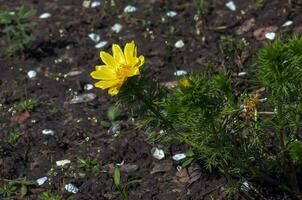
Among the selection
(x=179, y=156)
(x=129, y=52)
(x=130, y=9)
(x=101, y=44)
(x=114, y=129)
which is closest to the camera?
(x=129, y=52)

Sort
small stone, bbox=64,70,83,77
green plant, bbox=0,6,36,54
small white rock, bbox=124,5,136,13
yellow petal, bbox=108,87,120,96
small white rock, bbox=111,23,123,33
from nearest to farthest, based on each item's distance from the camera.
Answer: yellow petal, bbox=108,87,120,96 → small stone, bbox=64,70,83,77 → green plant, bbox=0,6,36,54 → small white rock, bbox=111,23,123,33 → small white rock, bbox=124,5,136,13

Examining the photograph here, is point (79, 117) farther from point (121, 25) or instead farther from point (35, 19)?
point (35, 19)

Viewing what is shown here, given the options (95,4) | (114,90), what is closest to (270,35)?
(95,4)

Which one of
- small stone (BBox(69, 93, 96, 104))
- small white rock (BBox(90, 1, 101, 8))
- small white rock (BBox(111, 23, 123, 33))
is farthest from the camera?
small white rock (BBox(90, 1, 101, 8))

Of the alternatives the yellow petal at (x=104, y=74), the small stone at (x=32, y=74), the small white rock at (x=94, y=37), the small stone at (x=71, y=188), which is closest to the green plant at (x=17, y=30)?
the small stone at (x=32, y=74)

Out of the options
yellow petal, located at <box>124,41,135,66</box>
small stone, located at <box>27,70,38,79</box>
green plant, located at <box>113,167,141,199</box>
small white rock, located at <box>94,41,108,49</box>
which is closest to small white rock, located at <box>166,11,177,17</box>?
small white rock, located at <box>94,41,108,49</box>

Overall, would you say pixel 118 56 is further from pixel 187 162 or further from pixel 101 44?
pixel 101 44

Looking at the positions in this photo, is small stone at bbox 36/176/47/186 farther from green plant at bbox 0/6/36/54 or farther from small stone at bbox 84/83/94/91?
green plant at bbox 0/6/36/54
